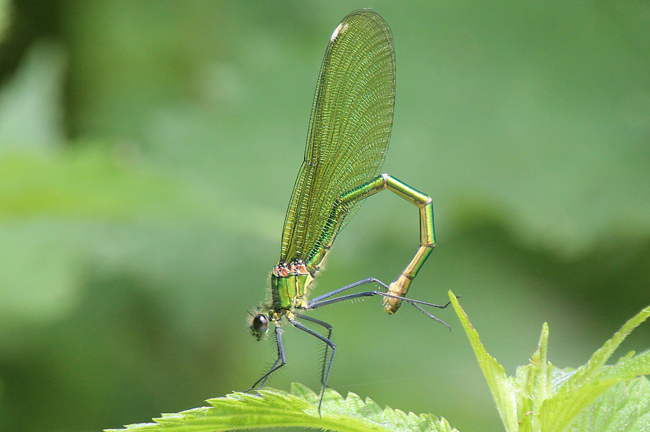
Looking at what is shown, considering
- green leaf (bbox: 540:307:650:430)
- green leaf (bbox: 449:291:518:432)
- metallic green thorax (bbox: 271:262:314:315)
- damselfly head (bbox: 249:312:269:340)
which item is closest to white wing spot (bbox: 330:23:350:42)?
metallic green thorax (bbox: 271:262:314:315)

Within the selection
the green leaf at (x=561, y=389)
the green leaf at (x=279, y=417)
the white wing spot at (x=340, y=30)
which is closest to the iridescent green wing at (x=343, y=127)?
the white wing spot at (x=340, y=30)

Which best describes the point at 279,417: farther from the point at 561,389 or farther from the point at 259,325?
the point at 259,325

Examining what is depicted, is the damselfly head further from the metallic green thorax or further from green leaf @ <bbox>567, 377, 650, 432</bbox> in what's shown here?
green leaf @ <bbox>567, 377, 650, 432</bbox>

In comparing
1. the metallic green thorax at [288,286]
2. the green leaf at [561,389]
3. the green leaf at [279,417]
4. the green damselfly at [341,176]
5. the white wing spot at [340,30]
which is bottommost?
the green leaf at [279,417]

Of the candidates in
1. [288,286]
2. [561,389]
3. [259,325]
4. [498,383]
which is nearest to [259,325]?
[259,325]

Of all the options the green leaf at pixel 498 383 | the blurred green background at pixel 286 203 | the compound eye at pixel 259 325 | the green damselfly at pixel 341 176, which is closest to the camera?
the green leaf at pixel 498 383

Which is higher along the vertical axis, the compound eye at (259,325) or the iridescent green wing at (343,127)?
the iridescent green wing at (343,127)

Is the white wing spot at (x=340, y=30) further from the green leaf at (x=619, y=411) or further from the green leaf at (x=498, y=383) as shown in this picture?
the green leaf at (x=619, y=411)
